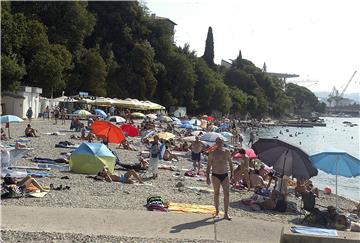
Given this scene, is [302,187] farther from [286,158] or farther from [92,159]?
[92,159]

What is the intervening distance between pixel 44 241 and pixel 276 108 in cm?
15615

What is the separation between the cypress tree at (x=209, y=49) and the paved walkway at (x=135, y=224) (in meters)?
108

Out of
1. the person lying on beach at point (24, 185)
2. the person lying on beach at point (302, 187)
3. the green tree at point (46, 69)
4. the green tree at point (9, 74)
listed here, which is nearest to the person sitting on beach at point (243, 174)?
the person lying on beach at point (302, 187)

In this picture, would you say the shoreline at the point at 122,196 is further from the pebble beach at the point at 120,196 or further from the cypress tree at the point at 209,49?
the cypress tree at the point at 209,49

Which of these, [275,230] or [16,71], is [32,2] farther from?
[275,230]

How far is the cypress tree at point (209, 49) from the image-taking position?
383 ft

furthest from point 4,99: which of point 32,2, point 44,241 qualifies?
point 44,241

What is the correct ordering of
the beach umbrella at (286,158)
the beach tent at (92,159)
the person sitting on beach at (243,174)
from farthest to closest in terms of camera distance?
the person sitting on beach at (243,174)
the beach tent at (92,159)
the beach umbrella at (286,158)

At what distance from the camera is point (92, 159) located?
16.2m

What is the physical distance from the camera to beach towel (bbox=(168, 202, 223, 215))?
1084cm

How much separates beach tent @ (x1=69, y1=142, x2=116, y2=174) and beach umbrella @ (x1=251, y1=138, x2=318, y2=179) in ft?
16.6

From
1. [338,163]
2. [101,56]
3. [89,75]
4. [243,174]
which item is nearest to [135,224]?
[338,163]

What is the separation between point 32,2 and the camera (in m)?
61.8

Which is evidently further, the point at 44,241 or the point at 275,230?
the point at 275,230
